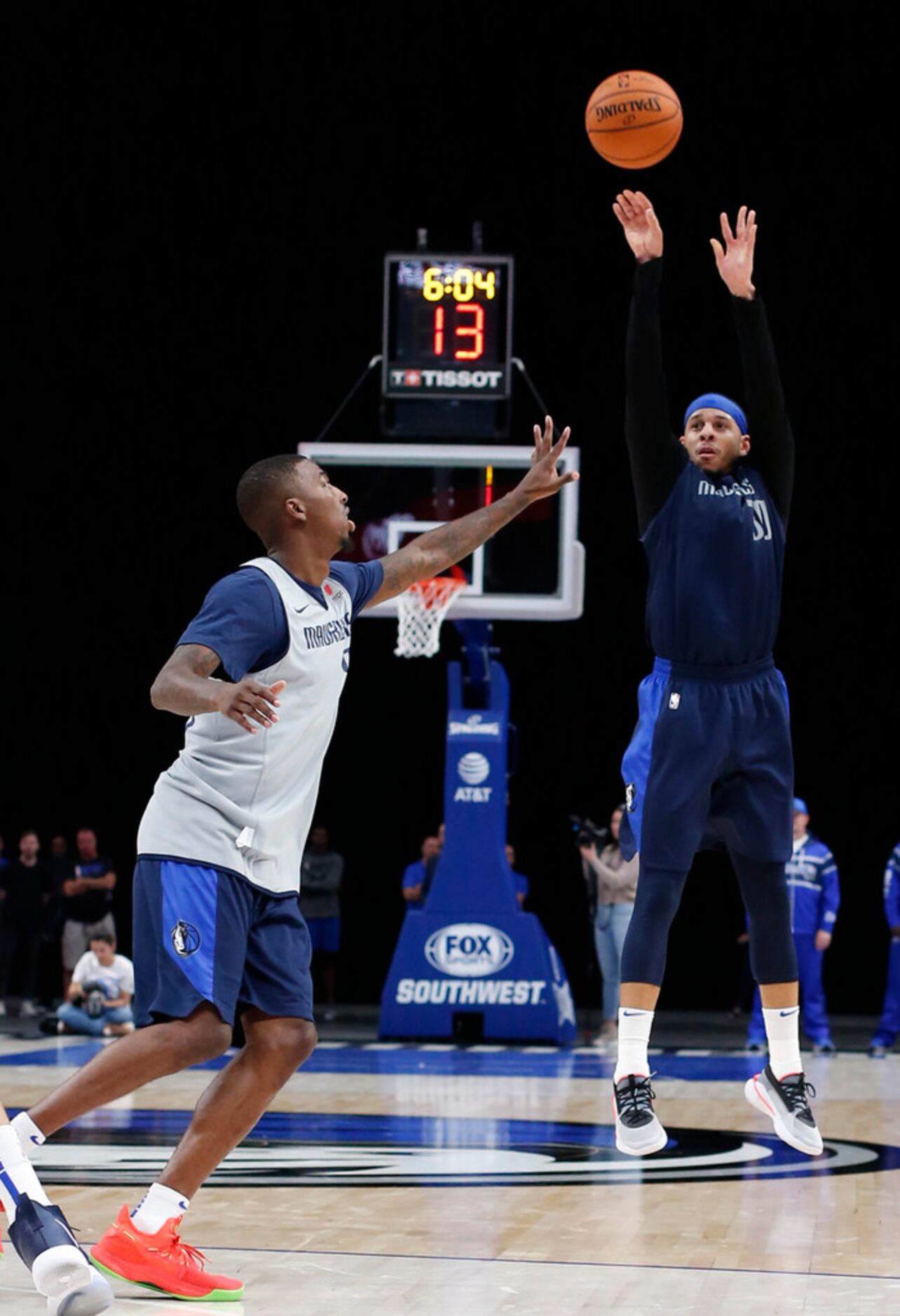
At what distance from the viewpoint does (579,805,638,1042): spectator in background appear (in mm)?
12984

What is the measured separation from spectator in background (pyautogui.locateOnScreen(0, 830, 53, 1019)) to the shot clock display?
6.22 m

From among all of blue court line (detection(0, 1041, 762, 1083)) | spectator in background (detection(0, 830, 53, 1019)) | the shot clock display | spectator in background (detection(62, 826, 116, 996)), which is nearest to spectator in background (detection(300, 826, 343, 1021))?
spectator in background (detection(62, 826, 116, 996))

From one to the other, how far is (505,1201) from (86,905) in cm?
1028

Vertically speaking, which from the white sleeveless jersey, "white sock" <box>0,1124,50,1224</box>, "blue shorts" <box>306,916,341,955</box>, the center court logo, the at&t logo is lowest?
"blue shorts" <box>306,916,341,955</box>

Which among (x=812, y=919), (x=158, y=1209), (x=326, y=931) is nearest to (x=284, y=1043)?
(x=158, y=1209)

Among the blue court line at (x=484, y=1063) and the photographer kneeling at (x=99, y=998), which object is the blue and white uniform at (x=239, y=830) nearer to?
the blue court line at (x=484, y=1063)

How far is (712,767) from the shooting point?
16.0 ft

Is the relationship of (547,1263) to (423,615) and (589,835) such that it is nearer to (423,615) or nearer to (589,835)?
(423,615)

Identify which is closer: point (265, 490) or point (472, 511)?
point (265, 490)

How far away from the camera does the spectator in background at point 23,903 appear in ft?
51.9

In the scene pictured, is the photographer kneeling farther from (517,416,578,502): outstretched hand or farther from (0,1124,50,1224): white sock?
(0,1124,50,1224): white sock

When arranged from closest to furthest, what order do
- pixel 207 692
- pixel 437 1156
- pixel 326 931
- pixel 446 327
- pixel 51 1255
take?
pixel 51 1255 < pixel 207 692 < pixel 437 1156 < pixel 446 327 < pixel 326 931

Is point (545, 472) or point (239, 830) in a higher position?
point (545, 472)

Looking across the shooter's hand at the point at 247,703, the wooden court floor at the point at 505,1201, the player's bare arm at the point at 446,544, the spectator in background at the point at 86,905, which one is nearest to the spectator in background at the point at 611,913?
the wooden court floor at the point at 505,1201
